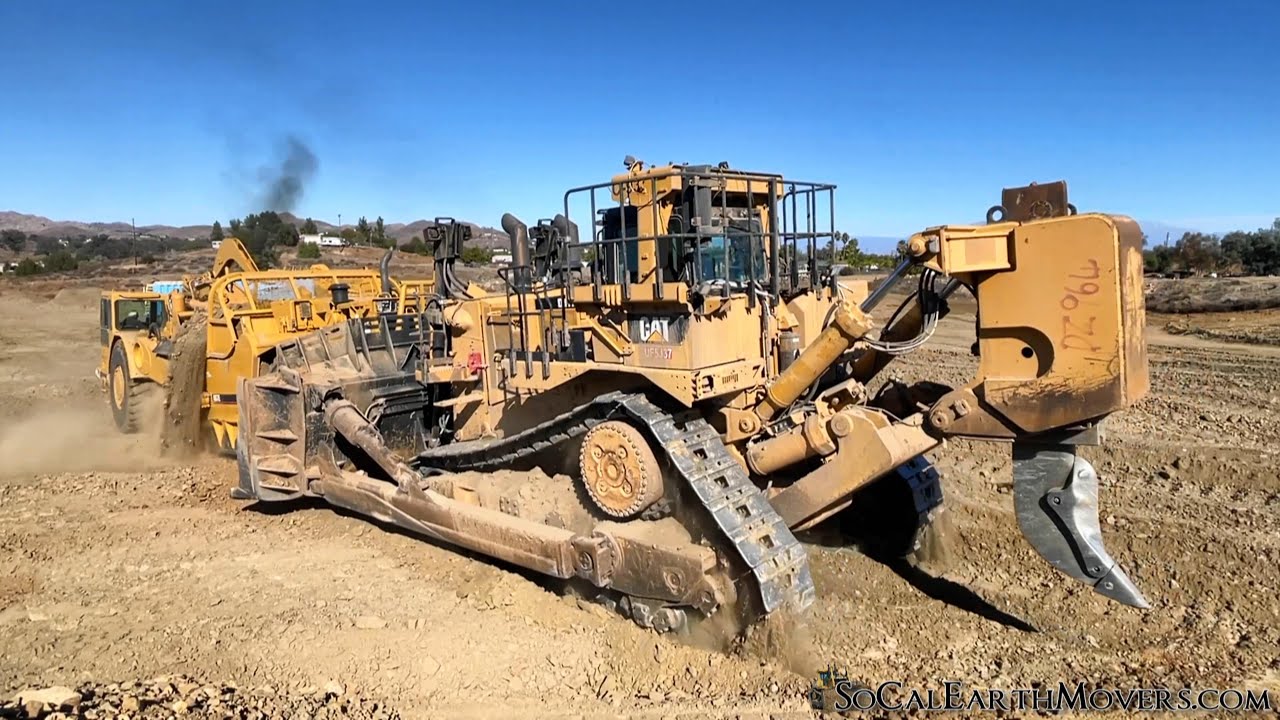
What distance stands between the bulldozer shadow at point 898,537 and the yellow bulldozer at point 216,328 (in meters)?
4.85

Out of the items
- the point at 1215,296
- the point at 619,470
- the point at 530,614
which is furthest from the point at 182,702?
the point at 1215,296

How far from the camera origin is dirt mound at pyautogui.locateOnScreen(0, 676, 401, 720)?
4.25 meters

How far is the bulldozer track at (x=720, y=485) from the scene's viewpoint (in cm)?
511

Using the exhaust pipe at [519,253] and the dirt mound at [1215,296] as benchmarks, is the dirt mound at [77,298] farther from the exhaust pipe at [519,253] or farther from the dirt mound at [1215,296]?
the dirt mound at [1215,296]

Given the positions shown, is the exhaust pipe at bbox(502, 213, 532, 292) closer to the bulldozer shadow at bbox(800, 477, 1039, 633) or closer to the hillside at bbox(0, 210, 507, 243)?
the bulldozer shadow at bbox(800, 477, 1039, 633)

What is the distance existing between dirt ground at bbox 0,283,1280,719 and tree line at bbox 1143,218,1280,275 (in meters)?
26.9

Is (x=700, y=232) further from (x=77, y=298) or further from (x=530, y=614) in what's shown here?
(x=77, y=298)

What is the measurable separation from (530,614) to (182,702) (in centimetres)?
220

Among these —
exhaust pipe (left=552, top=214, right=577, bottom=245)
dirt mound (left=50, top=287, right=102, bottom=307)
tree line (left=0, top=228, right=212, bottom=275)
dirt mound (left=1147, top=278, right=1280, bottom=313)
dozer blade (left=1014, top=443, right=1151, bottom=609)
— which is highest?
tree line (left=0, top=228, right=212, bottom=275)

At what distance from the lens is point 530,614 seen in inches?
A: 237

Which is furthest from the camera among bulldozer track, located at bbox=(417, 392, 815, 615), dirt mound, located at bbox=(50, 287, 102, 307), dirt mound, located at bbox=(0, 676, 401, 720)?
dirt mound, located at bbox=(50, 287, 102, 307)

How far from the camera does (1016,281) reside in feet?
15.4

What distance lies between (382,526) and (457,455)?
1.42 m

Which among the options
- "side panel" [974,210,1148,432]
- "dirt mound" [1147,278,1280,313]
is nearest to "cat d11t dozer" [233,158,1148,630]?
"side panel" [974,210,1148,432]
